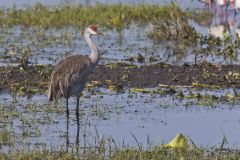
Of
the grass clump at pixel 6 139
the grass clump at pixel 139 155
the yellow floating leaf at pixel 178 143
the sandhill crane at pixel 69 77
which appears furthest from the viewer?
the sandhill crane at pixel 69 77

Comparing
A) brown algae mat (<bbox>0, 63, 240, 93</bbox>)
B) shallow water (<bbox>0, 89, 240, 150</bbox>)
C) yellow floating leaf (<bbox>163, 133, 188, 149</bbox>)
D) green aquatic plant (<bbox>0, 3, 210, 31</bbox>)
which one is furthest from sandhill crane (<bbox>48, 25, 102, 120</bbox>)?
green aquatic plant (<bbox>0, 3, 210, 31</bbox>)

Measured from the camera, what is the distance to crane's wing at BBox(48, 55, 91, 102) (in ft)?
35.8

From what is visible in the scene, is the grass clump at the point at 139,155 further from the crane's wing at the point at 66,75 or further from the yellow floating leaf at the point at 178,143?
the crane's wing at the point at 66,75

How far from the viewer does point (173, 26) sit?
723 inches

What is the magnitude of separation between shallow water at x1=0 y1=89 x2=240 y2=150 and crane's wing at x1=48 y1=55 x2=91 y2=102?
0.33 metres

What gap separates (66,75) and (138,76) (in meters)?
2.91

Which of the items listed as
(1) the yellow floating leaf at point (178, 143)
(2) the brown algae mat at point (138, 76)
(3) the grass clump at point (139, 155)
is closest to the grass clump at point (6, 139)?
(3) the grass clump at point (139, 155)

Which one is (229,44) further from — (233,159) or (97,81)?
(233,159)

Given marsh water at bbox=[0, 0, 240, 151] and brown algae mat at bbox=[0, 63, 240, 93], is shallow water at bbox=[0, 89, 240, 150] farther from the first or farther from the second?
brown algae mat at bbox=[0, 63, 240, 93]

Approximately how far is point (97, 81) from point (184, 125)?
2926mm

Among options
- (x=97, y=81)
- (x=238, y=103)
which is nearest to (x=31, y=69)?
(x=97, y=81)

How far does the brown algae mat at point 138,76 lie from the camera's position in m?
13.0

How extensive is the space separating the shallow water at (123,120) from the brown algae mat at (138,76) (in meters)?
0.51

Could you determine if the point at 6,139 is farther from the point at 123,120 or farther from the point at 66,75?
the point at 123,120
